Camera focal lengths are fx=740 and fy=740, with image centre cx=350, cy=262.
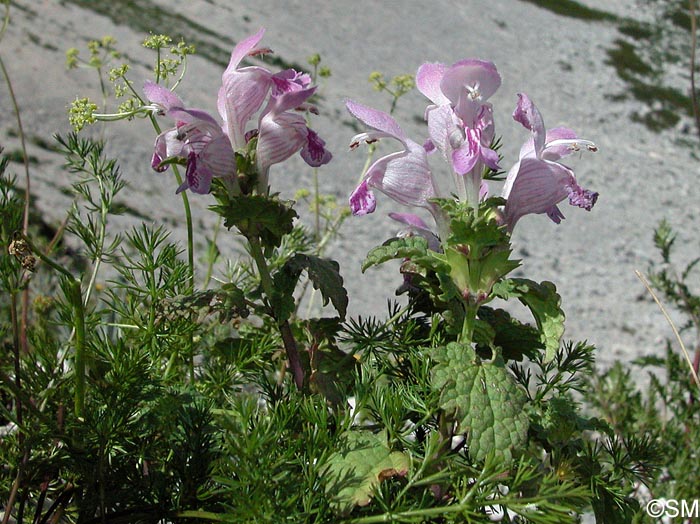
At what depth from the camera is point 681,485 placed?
2.19m

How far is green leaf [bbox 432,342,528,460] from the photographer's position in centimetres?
120

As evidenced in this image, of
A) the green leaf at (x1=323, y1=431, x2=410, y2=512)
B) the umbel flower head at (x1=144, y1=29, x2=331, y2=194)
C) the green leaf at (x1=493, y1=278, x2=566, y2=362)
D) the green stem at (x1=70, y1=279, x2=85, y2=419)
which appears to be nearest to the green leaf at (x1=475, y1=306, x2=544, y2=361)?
the green leaf at (x1=493, y1=278, x2=566, y2=362)

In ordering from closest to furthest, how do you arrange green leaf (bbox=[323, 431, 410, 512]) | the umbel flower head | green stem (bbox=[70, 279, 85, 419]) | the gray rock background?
1. green leaf (bbox=[323, 431, 410, 512])
2. green stem (bbox=[70, 279, 85, 419])
3. the umbel flower head
4. the gray rock background

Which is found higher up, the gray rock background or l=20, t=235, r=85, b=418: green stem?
l=20, t=235, r=85, b=418: green stem

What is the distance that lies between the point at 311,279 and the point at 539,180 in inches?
19.2

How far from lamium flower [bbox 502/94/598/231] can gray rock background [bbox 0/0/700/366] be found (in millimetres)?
1585

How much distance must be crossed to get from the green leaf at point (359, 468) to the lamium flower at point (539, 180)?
0.51 meters

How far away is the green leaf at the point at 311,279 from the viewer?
4.73 feet

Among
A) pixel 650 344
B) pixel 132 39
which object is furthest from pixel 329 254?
pixel 132 39

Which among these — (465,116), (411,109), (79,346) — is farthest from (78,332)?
(411,109)

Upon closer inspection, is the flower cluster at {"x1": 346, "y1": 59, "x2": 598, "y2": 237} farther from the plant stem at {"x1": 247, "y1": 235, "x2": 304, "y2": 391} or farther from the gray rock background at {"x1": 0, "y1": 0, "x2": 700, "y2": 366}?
the gray rock background at {"x1": 0, "y1": 0, "x2": 700, "y2": 366}

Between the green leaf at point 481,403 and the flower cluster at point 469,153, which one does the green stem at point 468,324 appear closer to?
the green leaf at point 481,403

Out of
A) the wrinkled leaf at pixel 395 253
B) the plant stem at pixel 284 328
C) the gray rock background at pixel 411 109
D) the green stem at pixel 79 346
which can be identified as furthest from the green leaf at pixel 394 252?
the gray rock background at pixel 411 109

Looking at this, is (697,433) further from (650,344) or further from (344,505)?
(650,344)
